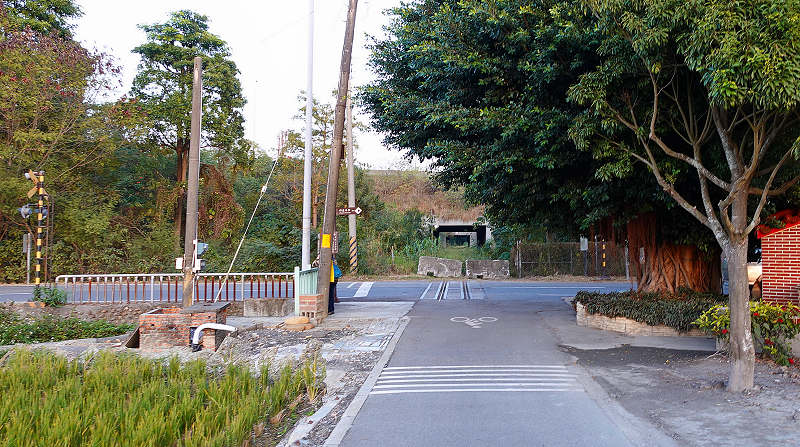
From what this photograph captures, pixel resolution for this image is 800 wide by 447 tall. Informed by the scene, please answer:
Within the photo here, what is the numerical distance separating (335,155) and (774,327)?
31.3 ft

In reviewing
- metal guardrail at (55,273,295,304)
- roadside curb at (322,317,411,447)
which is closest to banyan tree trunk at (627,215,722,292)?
roadside curb at (322,317,411,447)

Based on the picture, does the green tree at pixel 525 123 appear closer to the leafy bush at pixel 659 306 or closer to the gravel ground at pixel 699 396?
the leafy bush at pixel 659 306

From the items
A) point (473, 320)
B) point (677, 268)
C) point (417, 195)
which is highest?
point (417, 195)

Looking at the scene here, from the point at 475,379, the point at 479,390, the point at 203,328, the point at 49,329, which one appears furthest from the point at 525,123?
the point at 49,329

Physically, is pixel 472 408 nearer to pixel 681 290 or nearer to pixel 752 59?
pixel 752 59

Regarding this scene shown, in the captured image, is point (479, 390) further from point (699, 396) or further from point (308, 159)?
point (308, 159)

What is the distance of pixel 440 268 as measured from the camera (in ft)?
96.1

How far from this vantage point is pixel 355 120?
31812 millimetres

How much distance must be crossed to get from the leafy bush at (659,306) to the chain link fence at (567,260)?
16.6m

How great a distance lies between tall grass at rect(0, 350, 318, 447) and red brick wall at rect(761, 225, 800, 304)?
7952 millimetres

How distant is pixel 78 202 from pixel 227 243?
753 cm

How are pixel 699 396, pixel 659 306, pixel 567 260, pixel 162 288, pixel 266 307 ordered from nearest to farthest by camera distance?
pixel 699 396
pixel 659 306
pixel 266 307
pixel 162 288
pixel 567 260

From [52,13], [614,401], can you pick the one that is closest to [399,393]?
[614,401]

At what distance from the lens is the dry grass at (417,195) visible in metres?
41.9
